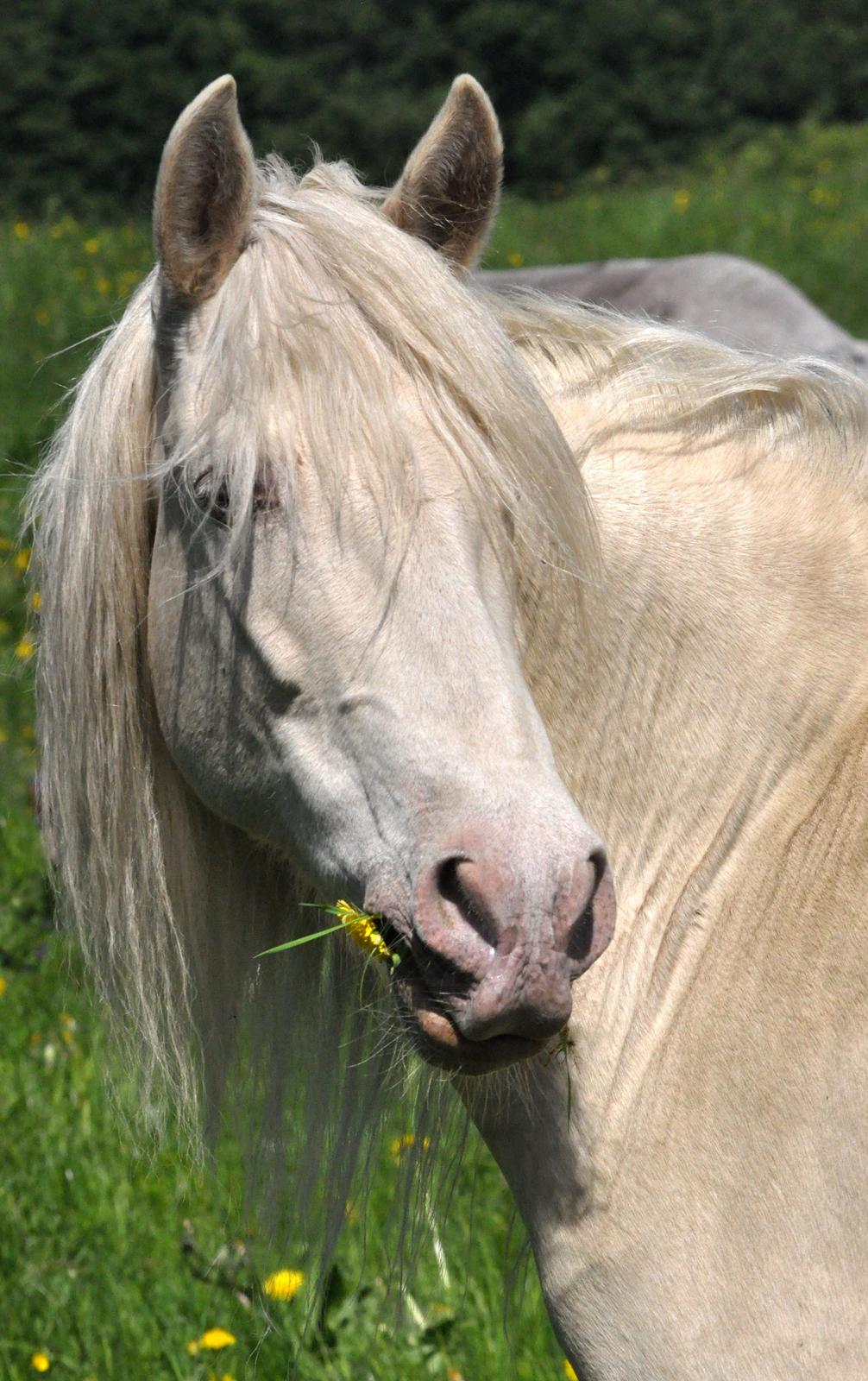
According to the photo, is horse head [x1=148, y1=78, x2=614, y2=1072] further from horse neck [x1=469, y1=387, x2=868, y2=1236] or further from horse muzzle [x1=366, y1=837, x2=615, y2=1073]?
horse neck [x1=469, y1=387, x2=868, y2=1236]

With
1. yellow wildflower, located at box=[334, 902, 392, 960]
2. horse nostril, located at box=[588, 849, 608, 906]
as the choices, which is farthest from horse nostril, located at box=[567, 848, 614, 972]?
yellow wildflower, located at box=[334, 902, 392, 960]

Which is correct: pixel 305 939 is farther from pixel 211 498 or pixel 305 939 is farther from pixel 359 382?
pixel 359 382

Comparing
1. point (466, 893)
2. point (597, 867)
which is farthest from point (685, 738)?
point (466, 893)

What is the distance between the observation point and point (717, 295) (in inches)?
258

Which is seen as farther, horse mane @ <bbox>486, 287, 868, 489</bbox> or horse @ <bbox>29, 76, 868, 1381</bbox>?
horse mane @ <bbox>486, 287, 868, 489</bbox>

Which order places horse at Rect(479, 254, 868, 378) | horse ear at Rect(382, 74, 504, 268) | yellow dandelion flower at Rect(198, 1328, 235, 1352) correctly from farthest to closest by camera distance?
1. horse at Rect(479, 254, 868, 378)
2. yellow dandelion flower at Rect(198, 1328, 235, 1352)
3. horse ear at Rect(382, 74, 504, 268)

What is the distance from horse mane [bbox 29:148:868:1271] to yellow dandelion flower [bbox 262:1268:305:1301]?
54 cm

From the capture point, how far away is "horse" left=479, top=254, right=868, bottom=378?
6.21 meters

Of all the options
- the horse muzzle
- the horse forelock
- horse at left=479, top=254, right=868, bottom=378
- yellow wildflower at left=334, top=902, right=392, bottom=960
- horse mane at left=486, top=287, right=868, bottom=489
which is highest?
the horse forelock

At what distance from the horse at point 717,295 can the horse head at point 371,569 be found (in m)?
4.38

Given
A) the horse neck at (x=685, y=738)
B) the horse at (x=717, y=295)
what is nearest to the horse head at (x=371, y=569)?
the horse neck at (x=685, y=738)

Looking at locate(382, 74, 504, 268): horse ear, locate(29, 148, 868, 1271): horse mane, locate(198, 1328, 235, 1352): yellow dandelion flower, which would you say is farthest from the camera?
locate(198, 1328, 235, 1352): yellow dandelion flower

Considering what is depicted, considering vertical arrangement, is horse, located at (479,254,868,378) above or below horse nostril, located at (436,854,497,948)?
below

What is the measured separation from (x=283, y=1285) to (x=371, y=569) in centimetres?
175
